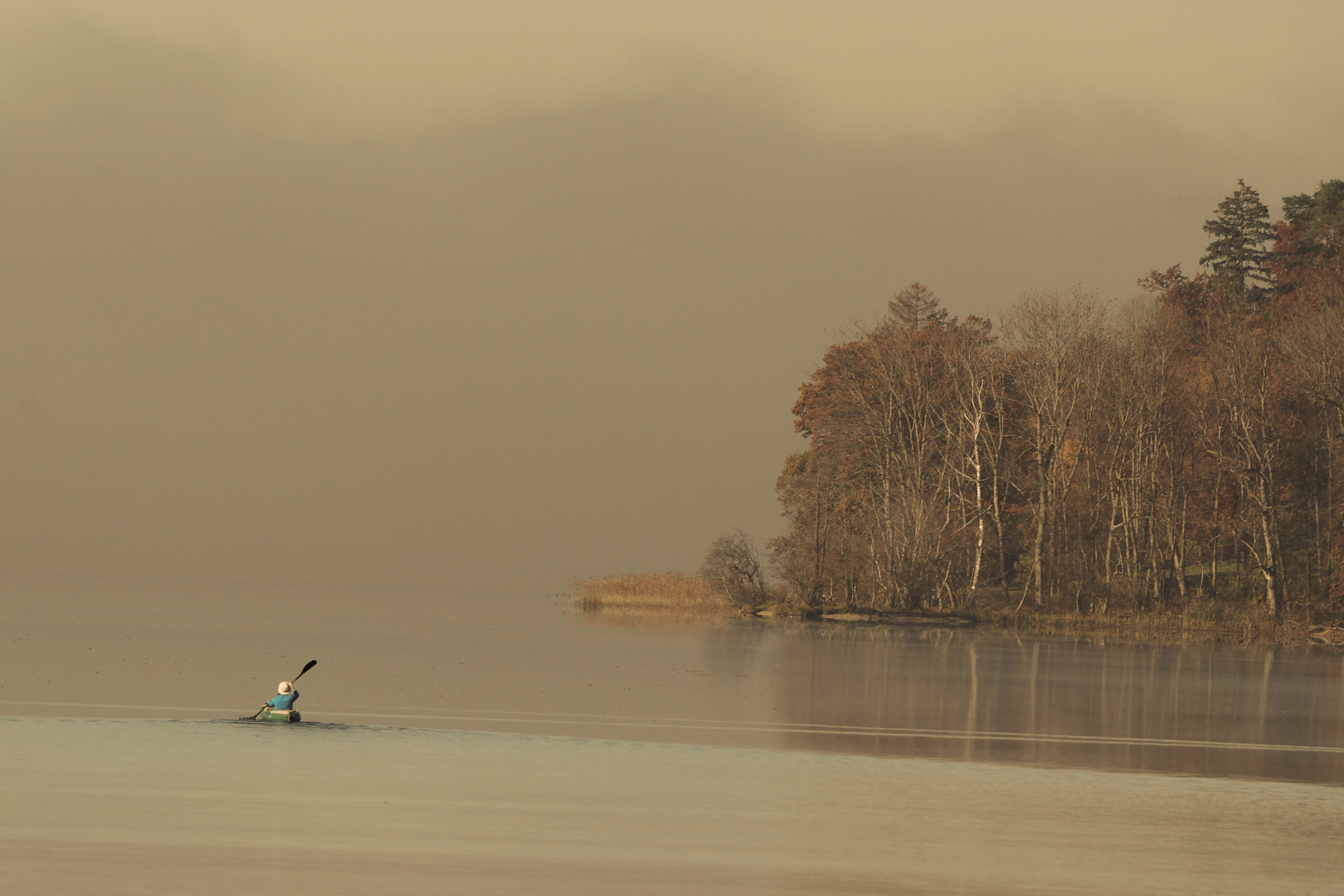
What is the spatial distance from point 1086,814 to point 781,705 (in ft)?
32.6

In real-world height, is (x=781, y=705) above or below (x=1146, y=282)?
below

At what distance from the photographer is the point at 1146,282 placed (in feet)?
251

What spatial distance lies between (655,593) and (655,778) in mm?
48421

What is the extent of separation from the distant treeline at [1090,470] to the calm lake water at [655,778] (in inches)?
950

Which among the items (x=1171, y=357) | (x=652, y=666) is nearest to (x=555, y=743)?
(x=652, y=666)

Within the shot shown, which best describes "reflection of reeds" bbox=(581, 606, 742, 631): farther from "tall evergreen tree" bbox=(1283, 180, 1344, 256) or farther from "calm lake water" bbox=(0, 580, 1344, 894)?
"tall evergreen tree" bbox=(1283, 180, 1344, 256)

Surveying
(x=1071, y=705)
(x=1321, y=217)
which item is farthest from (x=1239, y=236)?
(x=1071, y=705)

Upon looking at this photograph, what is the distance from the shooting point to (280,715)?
17.5m

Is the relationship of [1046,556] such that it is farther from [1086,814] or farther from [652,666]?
[1086,814]

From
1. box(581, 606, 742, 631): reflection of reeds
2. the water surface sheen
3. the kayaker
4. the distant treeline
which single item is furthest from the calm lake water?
the distant treeline

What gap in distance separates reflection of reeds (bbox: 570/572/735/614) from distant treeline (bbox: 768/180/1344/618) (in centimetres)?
349

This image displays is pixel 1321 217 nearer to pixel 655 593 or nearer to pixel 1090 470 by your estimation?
pixel 1090 470

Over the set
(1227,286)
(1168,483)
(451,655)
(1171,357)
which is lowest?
(451,655)

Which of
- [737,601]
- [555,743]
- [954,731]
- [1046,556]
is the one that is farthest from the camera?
[737,601]
